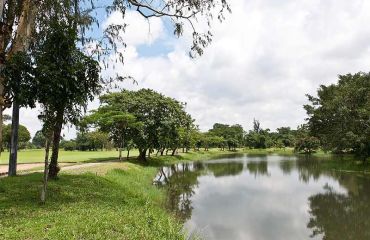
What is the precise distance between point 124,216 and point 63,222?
2.43 meters

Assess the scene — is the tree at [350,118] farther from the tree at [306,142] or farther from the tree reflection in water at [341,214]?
the tree at [306,142]

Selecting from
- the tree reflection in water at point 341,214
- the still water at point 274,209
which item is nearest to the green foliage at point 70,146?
the still water at point 274,209

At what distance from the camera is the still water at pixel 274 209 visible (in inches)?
704

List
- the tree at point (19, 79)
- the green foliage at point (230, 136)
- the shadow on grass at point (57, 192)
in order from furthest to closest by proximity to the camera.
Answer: the green foliage at point (230, 136), the shadow on grass at point (57, 192), the tree at point (19, 79)

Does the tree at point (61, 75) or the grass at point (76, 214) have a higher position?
the tree at point (61, 75)

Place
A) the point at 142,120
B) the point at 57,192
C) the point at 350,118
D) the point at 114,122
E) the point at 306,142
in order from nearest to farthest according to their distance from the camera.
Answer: the point at 57,192 < the point at 114,122 < the point at 142,120 < the point at 350,118 < the point at 306,142

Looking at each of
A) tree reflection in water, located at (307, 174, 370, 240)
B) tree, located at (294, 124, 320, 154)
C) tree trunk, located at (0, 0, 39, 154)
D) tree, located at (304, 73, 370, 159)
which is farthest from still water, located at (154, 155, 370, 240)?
tree, located at (294, 124, 320, 154)

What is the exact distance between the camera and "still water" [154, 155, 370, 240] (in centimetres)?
1789

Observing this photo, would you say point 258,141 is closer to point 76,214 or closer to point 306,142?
point 306,142

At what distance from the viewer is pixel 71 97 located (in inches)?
628

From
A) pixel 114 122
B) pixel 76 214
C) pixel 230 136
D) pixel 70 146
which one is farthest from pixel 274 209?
pixel 230 136

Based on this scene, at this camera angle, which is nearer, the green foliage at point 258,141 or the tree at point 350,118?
the tree at point 350,118

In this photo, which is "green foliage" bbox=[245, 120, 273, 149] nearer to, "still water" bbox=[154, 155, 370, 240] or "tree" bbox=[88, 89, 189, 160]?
"tree" bbox=[88, 89, 189, 160]

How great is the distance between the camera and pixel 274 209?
78.3 ft
